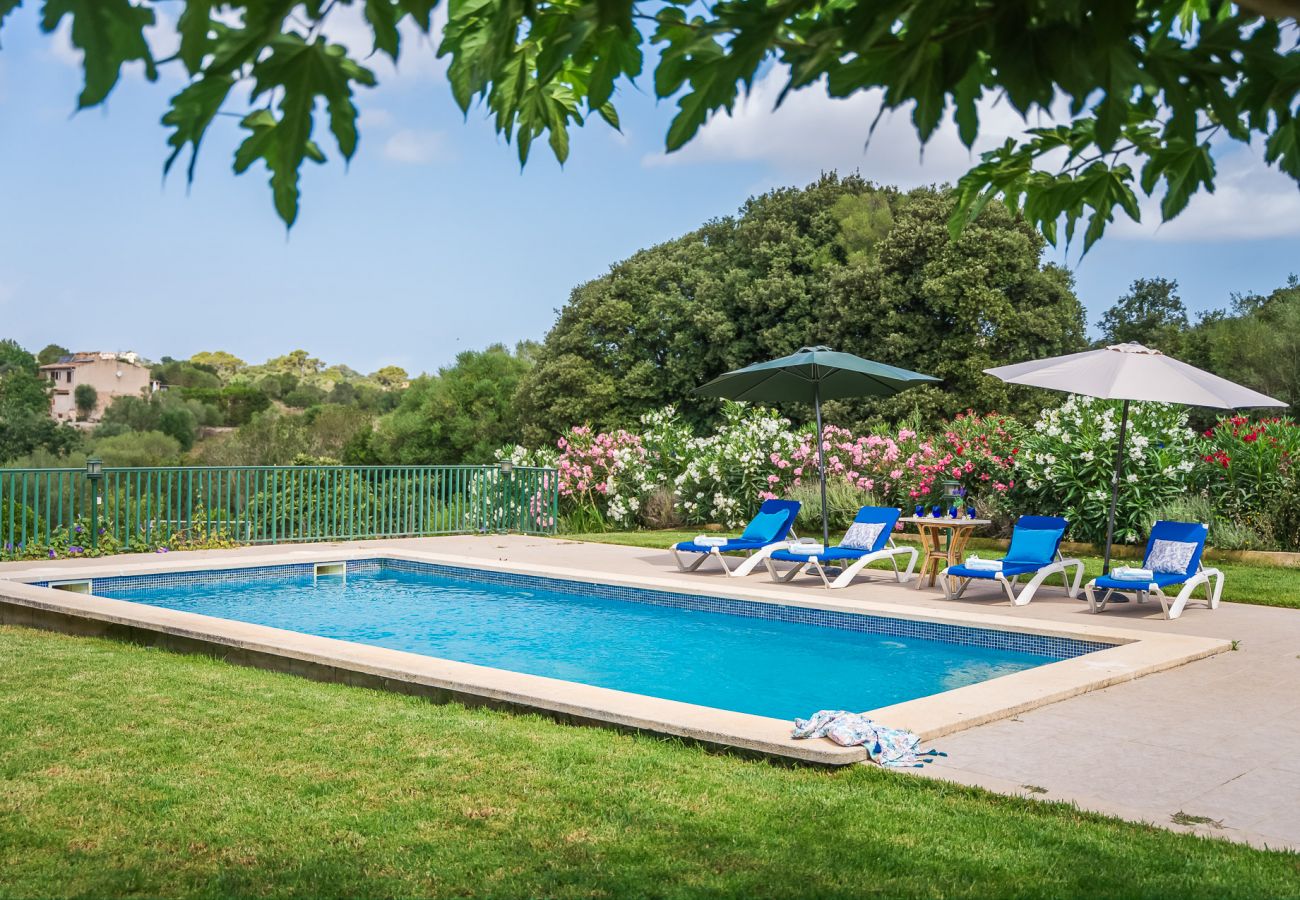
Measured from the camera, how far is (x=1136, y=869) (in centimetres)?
357

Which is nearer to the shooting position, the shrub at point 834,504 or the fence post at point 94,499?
the fence post at point 94,499

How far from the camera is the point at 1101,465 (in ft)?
43.8

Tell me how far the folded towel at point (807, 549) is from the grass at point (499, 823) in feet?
20.1

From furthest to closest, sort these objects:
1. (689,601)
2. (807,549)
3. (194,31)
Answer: (807,549) < (689,601) < (194,31)

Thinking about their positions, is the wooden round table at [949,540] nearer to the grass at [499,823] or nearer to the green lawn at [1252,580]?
the green lawn at [1252,580]

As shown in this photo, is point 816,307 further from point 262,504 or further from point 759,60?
point 759,60

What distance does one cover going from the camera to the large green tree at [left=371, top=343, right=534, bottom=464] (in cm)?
4062

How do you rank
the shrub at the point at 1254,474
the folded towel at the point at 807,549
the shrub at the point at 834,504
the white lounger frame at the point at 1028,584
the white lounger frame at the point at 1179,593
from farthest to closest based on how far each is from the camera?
the shrub at the point at 834,504 → the shrub at the point at 1254,474 → the folded towel at the point at 807,549 → the white lounger frame at the point at 1028,584 → the white lounger frame at the point at 1179,593

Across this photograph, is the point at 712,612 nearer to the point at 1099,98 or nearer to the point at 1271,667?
the point at 1271,667

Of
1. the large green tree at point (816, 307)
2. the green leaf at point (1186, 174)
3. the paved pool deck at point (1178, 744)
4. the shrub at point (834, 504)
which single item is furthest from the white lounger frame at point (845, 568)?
the large green tree at point (816, 307)

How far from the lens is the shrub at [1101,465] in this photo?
13.1m

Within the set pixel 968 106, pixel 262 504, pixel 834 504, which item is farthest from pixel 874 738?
pixel 262 504

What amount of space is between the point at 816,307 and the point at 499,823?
24712mm

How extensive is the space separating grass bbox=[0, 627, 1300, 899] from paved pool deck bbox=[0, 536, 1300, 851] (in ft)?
1.07
